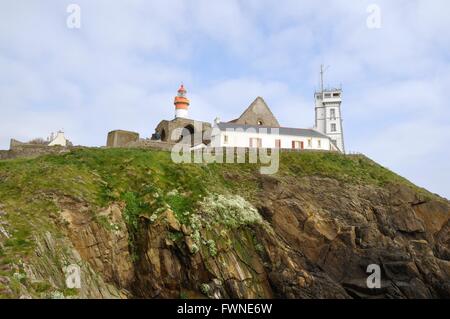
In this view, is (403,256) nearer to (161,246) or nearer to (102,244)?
(161,246)

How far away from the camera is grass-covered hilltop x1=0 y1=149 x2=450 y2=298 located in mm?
21219

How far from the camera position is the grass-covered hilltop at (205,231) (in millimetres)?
21219

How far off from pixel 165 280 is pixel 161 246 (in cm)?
210

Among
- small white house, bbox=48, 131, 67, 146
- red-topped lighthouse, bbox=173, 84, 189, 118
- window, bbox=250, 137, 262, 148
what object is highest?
red-topped lighthouse, bbox=173, 84, 189, 118

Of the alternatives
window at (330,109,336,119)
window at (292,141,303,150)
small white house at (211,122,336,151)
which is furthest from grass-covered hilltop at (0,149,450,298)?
window at (330,109,336,119)

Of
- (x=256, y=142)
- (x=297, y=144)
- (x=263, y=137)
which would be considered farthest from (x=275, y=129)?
(x=256, y=142)

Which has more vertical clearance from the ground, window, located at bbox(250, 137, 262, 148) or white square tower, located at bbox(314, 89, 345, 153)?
white square tower, located at bbox(314, 89, 345, 153)

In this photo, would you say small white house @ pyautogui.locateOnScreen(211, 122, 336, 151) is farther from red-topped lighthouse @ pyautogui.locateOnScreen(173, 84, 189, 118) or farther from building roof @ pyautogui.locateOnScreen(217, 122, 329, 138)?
red-topped lighthouse @ pyautogui.locateOnScreen(173, 84, 189, 118)

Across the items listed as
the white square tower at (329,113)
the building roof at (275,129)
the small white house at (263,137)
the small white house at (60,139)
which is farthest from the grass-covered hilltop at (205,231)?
the white square tower at (329,113)

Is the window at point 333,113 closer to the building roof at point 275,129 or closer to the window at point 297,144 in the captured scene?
the building roof at point 275,129

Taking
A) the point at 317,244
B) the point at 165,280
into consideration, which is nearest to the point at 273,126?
the point at 317,244

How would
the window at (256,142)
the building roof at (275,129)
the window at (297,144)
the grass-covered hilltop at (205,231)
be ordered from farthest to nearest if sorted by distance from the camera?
1. the window at (297,144)
2. the building roof at (275,129)
3. the window at (256,142)
4. the grass-covered hilltop at (205,231)

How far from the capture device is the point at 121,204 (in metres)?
26.4

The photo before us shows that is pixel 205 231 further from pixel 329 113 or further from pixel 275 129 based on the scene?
pixel 329 113
